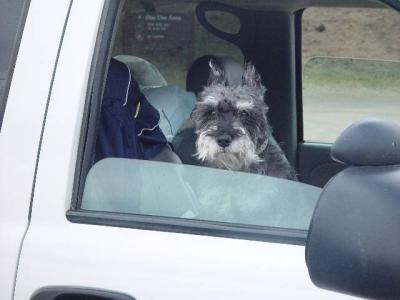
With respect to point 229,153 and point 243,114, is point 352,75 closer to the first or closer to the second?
point 243,114

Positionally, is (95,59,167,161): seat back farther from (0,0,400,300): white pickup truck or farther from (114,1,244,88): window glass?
(114,1,244,88): window glass

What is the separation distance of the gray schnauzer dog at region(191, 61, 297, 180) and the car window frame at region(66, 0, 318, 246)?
97cm

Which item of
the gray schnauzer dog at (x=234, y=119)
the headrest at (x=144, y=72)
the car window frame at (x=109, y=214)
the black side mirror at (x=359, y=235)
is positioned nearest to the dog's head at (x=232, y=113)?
the gray schnauzer dog at (x=234, y=119)

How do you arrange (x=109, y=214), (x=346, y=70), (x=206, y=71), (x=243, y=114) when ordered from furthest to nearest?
1. (x=346, y=70)
2. (x=206, y=71)
3. (x=243, y=114)
4. (x=109, y=214)

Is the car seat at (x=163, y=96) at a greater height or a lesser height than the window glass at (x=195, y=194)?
greater

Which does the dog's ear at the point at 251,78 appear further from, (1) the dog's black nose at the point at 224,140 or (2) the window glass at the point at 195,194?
(2) the window glass at the point at 195,194

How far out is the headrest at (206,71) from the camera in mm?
3870

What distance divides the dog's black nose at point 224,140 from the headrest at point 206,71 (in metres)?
0.32

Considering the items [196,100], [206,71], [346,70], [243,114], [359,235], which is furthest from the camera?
[346,70]

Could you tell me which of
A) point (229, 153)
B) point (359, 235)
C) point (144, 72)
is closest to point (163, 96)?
point (144, 72)

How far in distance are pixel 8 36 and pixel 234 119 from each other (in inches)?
52.0

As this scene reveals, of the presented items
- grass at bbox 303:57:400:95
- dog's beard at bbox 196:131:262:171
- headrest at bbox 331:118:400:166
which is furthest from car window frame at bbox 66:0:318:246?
grass at bbox 303:57:400:95

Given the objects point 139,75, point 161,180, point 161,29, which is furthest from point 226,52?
point 161,180

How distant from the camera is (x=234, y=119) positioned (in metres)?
3.74
